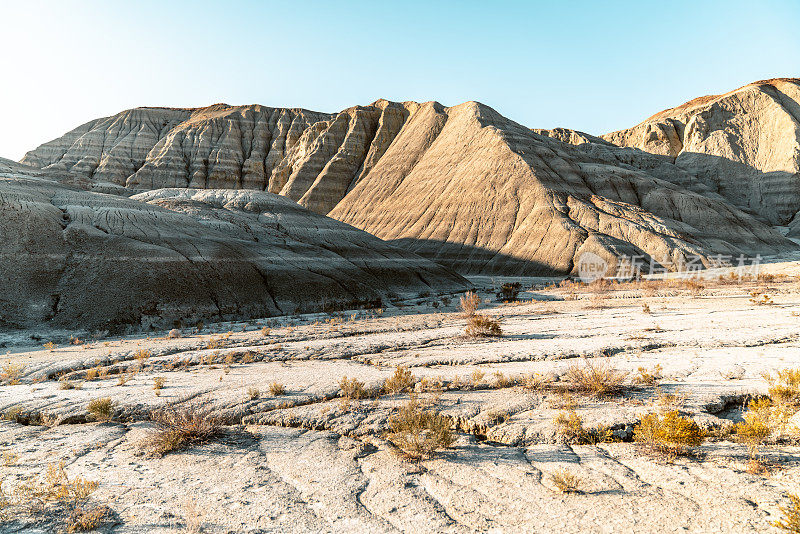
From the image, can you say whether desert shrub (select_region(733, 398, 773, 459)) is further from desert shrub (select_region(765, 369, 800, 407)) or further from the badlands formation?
desert shrub (select_region(765, 369, 800, 407))

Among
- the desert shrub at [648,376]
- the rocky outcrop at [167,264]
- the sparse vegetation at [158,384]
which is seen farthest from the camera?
the rocky outcrop at [167,264]

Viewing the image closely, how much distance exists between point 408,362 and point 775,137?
→ 89.0 meters

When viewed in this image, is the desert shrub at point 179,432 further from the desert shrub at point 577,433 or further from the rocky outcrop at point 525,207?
the rocky outcrop at point 525,207

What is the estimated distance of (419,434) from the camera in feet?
18.1

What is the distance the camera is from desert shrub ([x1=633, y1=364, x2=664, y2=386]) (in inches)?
290

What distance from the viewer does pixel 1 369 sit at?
12.0 meters

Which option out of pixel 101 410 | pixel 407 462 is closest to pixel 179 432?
pixel 101 410

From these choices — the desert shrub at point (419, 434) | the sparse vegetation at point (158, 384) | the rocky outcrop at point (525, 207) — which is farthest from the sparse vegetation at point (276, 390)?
the rocky outcrop at point (525, 207)

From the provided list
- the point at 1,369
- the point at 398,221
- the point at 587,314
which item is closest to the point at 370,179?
the point at 398,221

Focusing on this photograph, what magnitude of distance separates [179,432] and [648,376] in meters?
7.35

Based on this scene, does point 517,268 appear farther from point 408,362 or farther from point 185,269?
point 408,362

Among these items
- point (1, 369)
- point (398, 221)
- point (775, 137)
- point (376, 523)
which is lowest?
point (1, 369)

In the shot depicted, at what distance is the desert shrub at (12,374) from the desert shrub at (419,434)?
32.8ft

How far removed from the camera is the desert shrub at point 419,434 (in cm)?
530
